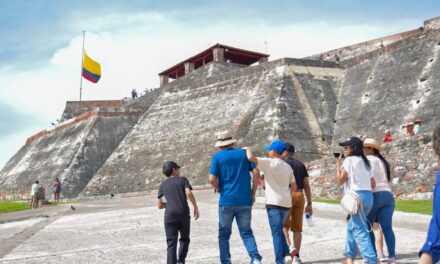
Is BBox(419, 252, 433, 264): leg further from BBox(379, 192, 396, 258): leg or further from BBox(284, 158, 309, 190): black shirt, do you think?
BBox(284, 158, 309, 190): black shirt

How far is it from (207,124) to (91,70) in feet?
49.8

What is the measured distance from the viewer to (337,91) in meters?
24.5

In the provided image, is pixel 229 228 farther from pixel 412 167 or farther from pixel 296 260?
pixel 412 167

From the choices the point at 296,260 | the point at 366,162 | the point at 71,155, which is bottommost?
the point at 296,260

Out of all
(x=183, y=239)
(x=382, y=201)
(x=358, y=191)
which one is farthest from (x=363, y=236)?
(x=183, y=239)

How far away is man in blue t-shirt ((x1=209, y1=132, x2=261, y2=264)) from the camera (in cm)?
538

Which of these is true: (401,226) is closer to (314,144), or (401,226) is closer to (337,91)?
(314,144)

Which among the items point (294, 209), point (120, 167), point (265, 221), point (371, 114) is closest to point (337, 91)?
point (371, 114)

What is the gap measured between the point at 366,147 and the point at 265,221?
163 inches

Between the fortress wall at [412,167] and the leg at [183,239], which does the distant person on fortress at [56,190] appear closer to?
the fortress wall at [412,167]

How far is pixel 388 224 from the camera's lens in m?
5.46

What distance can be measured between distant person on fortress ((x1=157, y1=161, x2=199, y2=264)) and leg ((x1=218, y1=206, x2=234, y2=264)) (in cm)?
34

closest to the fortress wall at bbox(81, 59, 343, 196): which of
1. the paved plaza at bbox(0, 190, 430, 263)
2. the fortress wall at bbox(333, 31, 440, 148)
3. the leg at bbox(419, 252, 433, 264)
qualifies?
the fortress wall at bbox(333, 31, 440, 148)

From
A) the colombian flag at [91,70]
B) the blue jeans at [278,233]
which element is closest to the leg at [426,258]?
the blue jeans at [278,233]
